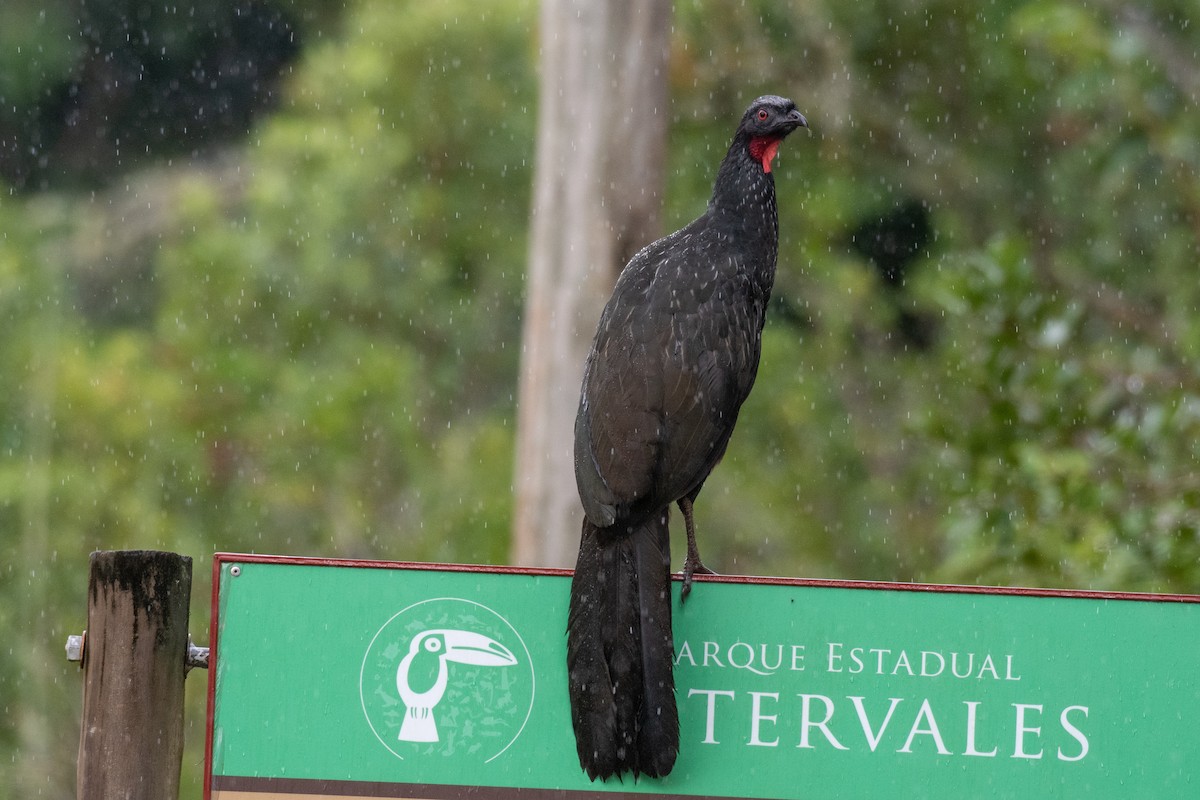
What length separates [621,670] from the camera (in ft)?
8.34

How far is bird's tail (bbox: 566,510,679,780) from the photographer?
2.52 m

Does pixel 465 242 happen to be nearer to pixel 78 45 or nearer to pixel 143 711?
pixel 78 45

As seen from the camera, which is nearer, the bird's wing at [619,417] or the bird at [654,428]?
the bird at [654,428]

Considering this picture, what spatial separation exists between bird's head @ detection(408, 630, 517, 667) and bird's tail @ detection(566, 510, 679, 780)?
0.14m

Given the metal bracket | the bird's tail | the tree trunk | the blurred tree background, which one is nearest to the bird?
the bird's tail

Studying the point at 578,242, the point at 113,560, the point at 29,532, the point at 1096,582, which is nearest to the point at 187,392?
the point at 29,532

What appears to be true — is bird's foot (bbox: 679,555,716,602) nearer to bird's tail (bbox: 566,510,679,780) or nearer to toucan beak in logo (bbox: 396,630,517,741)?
bird's tail (bbox: 566,510,679,780)

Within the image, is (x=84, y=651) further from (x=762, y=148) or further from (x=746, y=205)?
(x=762, y=148)

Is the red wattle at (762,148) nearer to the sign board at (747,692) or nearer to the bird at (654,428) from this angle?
the bird at (654,428)

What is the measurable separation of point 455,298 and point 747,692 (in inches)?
364

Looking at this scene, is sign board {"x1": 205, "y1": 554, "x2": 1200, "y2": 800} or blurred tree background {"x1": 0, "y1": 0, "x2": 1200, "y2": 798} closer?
sign board {"x1": 205, "y1": 554, "x2": 1200, "y2": 800}

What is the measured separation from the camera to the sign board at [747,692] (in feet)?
8.36

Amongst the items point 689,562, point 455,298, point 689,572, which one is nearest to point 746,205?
point 689,562

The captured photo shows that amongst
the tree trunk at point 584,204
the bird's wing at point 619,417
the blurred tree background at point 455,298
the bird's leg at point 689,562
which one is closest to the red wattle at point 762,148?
the bird's wing at point 619,417
